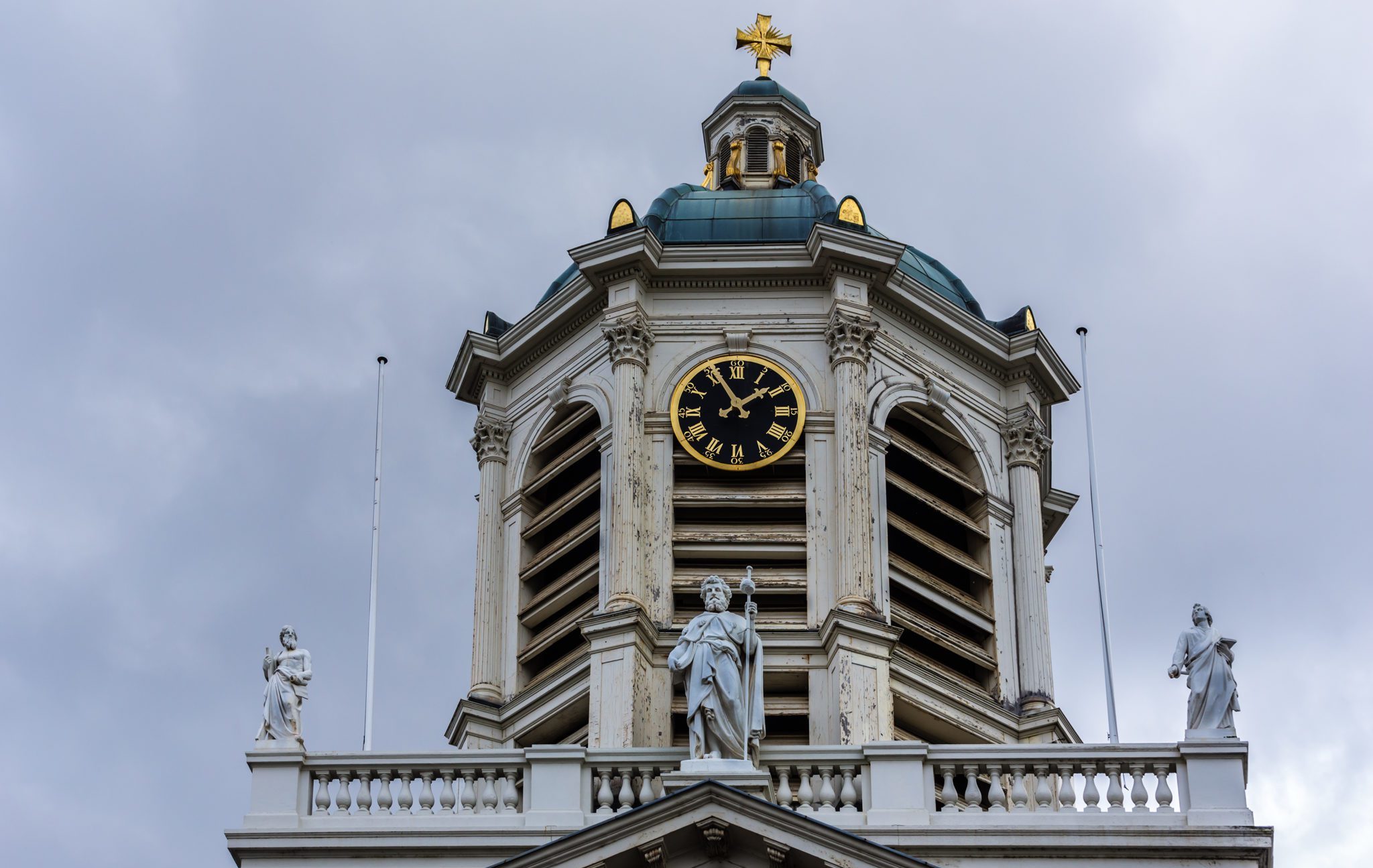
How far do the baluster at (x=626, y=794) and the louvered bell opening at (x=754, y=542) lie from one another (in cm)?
365

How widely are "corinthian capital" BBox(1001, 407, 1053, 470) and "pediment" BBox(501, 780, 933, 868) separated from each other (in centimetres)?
948

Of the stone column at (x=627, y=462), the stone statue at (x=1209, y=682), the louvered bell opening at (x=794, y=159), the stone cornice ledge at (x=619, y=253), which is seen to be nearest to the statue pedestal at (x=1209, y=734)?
the stone statue at (x=1209, y=682)

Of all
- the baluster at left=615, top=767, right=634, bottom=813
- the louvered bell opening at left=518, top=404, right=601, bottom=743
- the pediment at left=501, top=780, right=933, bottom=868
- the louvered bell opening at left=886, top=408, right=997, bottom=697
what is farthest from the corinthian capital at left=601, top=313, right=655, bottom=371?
the pediment at left=501, top=780, right=933, bottom=868

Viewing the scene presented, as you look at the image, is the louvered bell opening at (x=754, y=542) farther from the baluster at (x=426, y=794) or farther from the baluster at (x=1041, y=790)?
the baluster at (x=1041, y=790)

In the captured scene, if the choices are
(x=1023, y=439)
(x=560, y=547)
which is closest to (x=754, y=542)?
(x=560, y=547)

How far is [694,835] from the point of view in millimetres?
30203

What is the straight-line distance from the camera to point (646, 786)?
103ft

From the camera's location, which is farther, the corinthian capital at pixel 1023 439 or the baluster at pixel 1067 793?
the corinthian capital at pixel 1023 439

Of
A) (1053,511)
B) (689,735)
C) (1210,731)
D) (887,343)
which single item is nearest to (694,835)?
(689,735)

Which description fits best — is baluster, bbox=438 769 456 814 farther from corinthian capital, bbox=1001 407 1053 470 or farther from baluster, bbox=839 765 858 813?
corinthian capital, bbox=1001 407 1053 470

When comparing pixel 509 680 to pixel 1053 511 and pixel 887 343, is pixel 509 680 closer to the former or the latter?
pixel 887 343

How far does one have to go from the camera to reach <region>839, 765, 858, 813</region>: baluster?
31.3 metres

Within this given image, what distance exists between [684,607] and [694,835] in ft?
20.2

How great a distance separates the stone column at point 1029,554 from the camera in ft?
121
